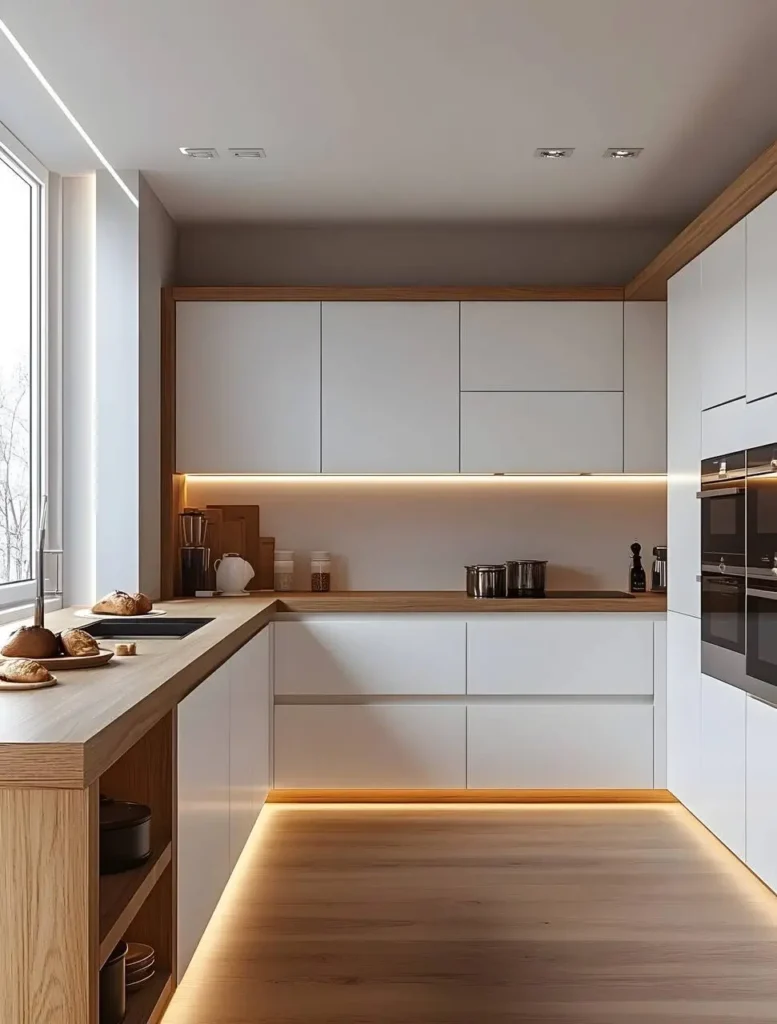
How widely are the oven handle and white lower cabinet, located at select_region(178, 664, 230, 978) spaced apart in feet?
5.50

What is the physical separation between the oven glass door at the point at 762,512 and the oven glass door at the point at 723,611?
0.17 meters

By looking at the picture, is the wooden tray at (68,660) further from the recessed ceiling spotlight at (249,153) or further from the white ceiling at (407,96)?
the recessed ceiling spotlight at (249,153)

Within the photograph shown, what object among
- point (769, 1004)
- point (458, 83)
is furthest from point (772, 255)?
point (769, 1004)

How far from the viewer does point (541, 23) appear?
116 inches

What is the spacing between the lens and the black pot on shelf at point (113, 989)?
1934 millimetres

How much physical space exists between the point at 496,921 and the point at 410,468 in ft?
6.85

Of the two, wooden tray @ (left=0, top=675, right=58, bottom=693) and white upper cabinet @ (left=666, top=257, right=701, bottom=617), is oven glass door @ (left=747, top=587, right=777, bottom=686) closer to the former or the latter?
white upper cabinet @ (left=666, top=257, right=701, bottom=617)

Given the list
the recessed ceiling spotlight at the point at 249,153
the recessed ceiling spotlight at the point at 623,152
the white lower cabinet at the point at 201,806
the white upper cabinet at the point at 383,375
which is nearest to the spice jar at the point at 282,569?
the white upper cabinet at the point at 383,375

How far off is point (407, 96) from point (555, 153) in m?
0.76

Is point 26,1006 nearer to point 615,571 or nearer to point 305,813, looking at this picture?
point 305,813

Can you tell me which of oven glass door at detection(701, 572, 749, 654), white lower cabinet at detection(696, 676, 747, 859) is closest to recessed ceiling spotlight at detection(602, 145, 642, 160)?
oven glass door at detection(701, 572, 749, 654)

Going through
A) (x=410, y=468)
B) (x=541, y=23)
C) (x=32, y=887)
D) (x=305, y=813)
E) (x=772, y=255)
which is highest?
(x=541, y=23)

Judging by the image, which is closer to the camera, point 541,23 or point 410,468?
point 541,23

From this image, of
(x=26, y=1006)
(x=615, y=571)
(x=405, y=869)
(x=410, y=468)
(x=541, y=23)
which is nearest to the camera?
(x=26, y=1006)
